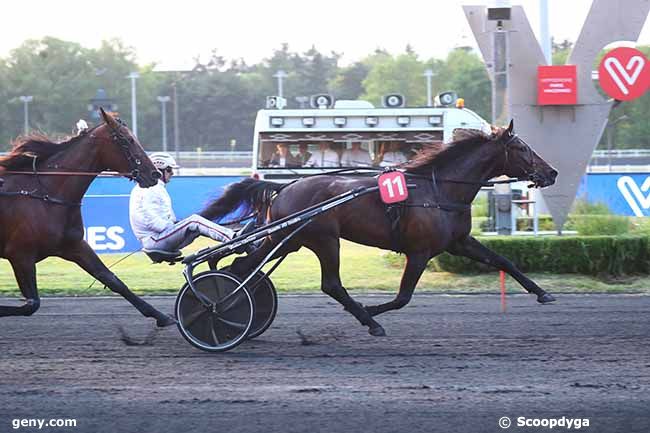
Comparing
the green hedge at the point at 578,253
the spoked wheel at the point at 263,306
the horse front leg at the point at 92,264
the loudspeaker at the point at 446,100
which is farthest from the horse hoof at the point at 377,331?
the loudspeaker at the point at 446,100

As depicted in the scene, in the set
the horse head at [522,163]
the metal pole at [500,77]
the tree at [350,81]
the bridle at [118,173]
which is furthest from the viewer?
the tree at [350,81]

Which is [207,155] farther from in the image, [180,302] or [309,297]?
[180,302]

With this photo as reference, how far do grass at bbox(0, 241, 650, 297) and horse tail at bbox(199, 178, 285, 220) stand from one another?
3.02 meters

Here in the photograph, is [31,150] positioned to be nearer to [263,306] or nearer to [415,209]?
[263,306]

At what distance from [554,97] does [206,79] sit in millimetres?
44736

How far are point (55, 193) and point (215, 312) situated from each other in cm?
151

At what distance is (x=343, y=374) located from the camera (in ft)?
19.6

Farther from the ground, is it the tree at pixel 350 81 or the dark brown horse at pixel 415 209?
the tree at pixel 350 81

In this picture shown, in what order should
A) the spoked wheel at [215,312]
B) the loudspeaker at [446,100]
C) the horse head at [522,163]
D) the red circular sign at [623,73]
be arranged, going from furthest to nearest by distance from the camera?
the loudspeaker at [446,100] → the red circular sign at [623,73] → the horse head at [522,163] → the spoked wheel at [215,312]

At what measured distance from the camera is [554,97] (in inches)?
492

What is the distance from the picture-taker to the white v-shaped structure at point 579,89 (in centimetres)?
1245

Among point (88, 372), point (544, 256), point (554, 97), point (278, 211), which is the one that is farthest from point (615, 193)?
point (88, 372)

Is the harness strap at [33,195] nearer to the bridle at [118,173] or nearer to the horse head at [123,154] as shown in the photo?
the bridle at [118,173]

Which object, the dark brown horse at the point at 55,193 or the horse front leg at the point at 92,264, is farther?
the horse front leg at the point at 92,264
